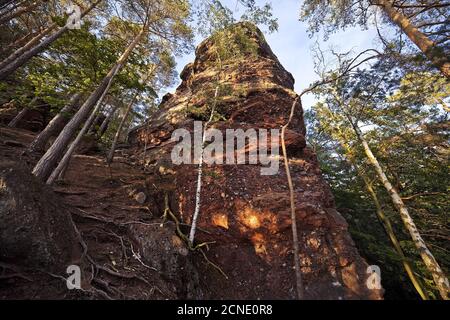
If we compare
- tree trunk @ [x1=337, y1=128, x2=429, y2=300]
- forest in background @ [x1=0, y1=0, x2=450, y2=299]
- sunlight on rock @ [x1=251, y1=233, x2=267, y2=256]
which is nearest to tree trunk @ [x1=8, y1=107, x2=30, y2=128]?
forest in background @ [x1=0, y1=0, x2=450, y2=299]

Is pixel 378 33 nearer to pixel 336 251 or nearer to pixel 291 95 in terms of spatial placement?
pixel 291 95

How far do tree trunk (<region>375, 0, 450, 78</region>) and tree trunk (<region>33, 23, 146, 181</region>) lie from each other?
1048 centimetres

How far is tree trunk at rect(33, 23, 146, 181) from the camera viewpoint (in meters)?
→ 6.30

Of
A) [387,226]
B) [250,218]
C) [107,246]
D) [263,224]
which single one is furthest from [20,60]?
[387,226]

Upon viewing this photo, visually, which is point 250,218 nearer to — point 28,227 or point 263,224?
point 263,224

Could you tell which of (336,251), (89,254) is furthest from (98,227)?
(336,251)

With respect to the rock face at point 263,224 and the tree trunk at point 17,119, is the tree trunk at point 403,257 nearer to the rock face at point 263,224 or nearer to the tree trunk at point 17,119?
the rock face at point 263,224

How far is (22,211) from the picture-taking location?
162 inches

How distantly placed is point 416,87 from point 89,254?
11.6 metres

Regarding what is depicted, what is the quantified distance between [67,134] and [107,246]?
4283 millimetres

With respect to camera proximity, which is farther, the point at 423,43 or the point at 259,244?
the point at 259,244

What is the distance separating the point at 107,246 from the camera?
5.71 metres

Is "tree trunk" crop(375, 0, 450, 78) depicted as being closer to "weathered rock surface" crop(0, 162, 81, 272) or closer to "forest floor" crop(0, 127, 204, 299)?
"forest floor" crop(0, 127, 204, 299)

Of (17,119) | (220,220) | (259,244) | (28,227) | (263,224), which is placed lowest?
(259,244)
